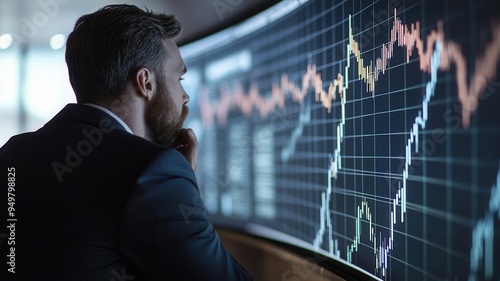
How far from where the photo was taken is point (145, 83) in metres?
0.90

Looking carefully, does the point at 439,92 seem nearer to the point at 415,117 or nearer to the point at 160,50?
the point at 415,117

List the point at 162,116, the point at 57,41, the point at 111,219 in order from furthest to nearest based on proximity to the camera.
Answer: the point at 57,41, the point at 162,116, the point at 111,219

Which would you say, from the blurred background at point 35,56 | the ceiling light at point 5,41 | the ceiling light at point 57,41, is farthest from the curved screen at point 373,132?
the ceiling light at point 5,41

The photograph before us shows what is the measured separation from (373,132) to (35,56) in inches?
79.8

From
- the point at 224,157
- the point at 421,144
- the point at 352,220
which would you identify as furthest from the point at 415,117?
the point at 224,157

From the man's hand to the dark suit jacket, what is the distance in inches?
12.8

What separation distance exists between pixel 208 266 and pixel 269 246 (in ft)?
2.15

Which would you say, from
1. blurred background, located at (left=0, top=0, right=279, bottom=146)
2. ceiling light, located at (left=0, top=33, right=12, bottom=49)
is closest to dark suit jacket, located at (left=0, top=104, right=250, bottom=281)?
blurred background, located at (left=0, top=0, right=279, bottom=146)

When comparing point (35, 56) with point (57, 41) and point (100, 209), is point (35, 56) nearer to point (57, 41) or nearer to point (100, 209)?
point (57, 41)

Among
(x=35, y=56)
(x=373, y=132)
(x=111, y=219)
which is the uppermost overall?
(x=35, y=56)

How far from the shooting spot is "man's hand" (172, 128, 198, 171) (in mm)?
1087

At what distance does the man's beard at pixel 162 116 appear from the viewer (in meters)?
0.93

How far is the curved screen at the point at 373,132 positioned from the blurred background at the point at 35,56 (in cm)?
A: 48

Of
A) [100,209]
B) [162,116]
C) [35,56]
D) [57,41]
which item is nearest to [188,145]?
[162,116]
